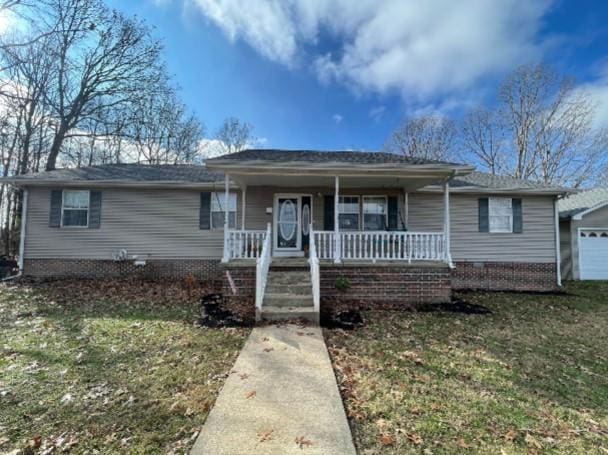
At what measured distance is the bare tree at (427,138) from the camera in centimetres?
2658

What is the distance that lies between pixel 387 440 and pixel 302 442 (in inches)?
29.2

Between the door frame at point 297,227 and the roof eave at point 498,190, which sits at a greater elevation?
the roof eave at point 498,190

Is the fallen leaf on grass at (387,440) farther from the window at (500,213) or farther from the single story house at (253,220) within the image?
the window at (500,213)

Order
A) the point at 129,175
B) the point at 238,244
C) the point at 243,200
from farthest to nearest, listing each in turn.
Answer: the point at 129,175 < the point at 243,200 < the point at 238,244

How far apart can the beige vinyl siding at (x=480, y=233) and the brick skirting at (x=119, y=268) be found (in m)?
7.45

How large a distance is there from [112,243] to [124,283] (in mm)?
1754

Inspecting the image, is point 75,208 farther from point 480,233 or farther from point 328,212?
point 480,233

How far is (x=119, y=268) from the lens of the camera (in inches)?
423

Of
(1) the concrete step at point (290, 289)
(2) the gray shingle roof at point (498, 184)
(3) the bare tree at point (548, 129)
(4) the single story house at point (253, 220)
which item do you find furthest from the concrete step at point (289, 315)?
(3) the bare tree at point (548, 129)

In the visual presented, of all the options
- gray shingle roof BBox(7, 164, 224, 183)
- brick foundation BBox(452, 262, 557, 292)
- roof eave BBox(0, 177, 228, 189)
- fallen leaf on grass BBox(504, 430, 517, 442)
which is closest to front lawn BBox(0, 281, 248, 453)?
fallen leaf on grass BBox(504, 430, 517, 442)

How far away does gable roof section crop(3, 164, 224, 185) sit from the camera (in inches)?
409

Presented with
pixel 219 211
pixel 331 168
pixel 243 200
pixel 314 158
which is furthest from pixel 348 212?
pixel 219 211

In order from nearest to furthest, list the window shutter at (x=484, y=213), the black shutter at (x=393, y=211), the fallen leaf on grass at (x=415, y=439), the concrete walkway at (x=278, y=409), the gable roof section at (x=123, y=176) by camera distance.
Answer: the concrete walkway at (x=278, y=409) < the fallen leaf on grass at (x=415, y=439) < the gable roof section at (x=123, y=176) < the black shutter at (x=393, y=211) < the window shutter at (x=484, y=213)

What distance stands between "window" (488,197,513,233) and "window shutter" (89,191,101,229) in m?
13.6
